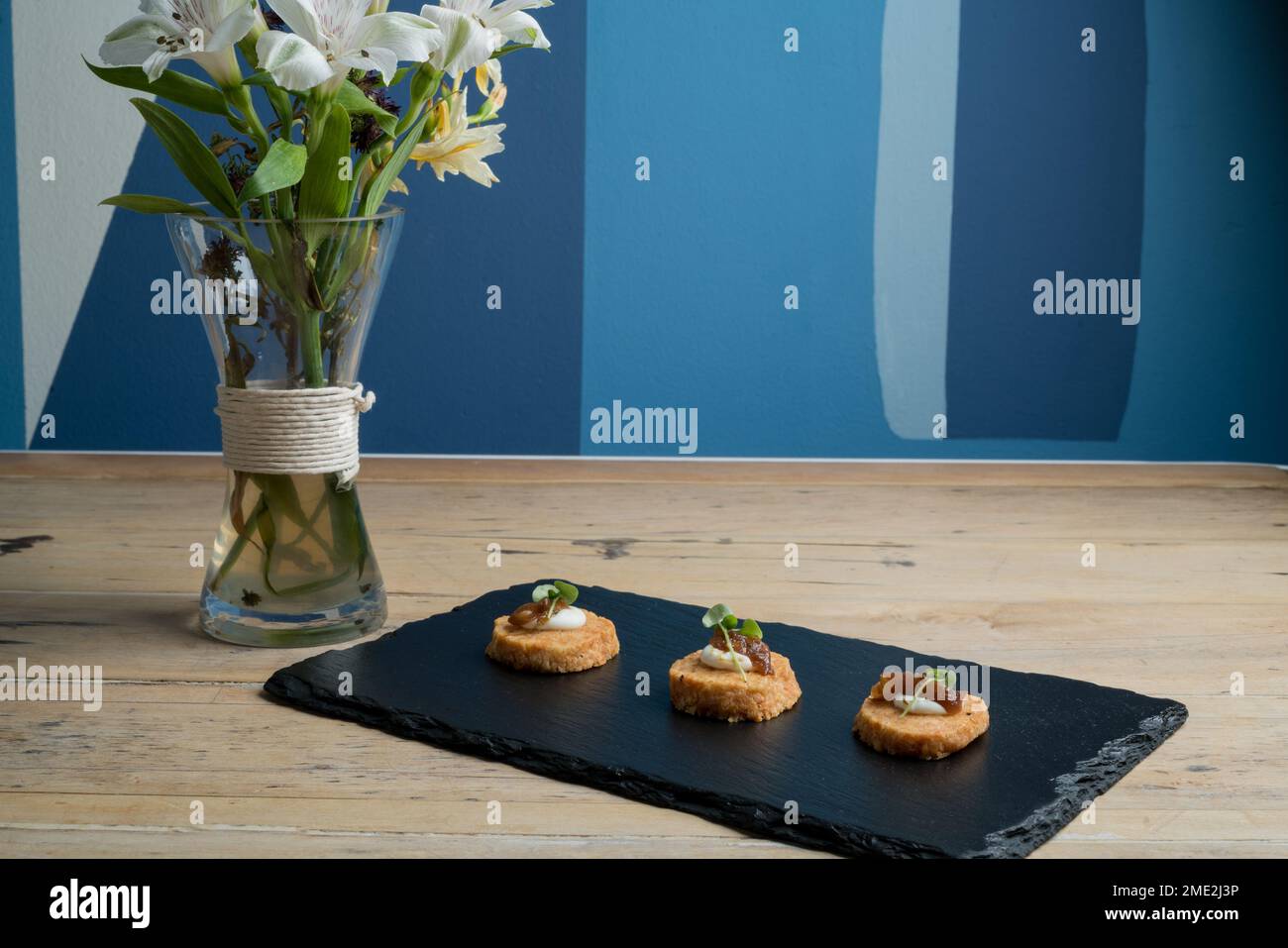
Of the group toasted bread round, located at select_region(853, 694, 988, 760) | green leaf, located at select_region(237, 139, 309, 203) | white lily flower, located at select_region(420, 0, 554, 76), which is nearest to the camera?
toasted bread round, located at select_region(853, 694, 988, 760)

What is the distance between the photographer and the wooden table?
1019 mm

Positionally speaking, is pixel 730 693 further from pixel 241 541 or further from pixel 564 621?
pixel 241 541

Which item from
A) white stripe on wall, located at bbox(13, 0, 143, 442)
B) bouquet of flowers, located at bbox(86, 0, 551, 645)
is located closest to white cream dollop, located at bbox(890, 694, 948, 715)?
bouquet of flowers, located at bbox(86, 0, 551, 645)

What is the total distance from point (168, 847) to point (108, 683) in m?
0.37

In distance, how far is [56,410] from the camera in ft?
8.14

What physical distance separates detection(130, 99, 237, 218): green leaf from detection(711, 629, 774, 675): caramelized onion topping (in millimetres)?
610

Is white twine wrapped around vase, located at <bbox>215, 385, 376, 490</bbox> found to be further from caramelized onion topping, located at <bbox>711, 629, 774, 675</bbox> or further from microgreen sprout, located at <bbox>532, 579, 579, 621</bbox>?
caramelized onion topping, located at <bbox>711, 629, 774, 675</bbox>

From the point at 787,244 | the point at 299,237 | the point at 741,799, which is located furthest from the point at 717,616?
the point at 787,244

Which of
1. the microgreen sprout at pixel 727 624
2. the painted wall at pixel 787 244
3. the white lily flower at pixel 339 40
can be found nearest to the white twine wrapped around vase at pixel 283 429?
the white lily flower at pixel 339 40

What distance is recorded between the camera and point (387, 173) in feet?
4.51

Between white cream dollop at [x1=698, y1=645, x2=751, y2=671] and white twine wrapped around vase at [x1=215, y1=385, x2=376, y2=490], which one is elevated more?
white twine wrapped around vase at [x1=215, y1=385, x2=376, y2=490]

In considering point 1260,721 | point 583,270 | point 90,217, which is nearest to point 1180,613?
point 1260,721

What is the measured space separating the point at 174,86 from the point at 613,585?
71 centimetres

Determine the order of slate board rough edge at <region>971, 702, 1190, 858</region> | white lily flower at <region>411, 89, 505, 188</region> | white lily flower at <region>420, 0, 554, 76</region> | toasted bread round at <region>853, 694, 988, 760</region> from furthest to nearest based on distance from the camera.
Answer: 1. white lily flower at <region>411, 89, 505, 188</region>
2. white lily flower at <region>420, 0, 554, 76</region>
3. toasted bread round at <region>853, 694, 988, 760</region>
4. slate board rough edge at <region>971, 702, 1190, 858</region>
